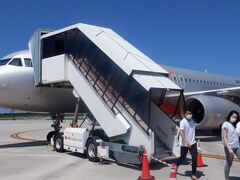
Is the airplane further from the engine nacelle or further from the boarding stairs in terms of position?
the boarding stairs

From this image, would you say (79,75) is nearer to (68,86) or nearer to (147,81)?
(68,86)

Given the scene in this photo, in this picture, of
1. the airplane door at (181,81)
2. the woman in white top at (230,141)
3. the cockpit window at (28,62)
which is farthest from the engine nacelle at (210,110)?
the woman in white top at (230,141)

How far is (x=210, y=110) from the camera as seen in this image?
14719 mm

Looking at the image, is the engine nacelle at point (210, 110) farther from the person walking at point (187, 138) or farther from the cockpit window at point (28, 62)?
the cockpit window at point (28, 62)

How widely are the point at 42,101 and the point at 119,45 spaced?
4.09m

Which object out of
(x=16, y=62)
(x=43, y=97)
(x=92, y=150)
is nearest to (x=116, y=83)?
(x=92, y=150)

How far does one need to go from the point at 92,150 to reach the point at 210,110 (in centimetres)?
654

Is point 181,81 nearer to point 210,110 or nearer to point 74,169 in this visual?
point 210,110

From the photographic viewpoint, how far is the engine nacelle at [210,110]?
1466cm

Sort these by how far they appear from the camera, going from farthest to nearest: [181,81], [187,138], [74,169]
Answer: [181,81] < [74,169] < [187,138]

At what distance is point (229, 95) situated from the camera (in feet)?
55.9

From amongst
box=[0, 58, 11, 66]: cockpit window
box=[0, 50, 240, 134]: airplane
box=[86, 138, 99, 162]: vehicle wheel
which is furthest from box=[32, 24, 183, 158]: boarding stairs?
box=[0, 58, 11, 66]: cockpit window

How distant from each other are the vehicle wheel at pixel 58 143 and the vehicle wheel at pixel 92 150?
6.18ft

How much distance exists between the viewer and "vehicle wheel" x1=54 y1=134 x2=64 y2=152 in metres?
11.9
